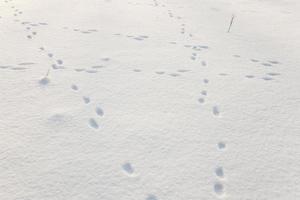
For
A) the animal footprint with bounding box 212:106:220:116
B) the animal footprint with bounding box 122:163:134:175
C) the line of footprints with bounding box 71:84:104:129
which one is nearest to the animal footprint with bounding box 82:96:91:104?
the line of footprints with bounding box 71:84:104:129

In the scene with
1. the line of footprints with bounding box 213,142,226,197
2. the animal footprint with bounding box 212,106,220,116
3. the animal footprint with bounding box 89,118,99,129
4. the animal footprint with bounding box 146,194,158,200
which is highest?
the animal footprint with bounding box 212,106,220,116

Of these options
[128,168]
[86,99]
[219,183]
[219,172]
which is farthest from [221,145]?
[86,99]

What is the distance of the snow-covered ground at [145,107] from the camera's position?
229cm

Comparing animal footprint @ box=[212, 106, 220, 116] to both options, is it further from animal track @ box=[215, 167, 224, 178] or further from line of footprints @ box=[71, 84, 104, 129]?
line of footprints @ box=[71, 84, 104, 129]

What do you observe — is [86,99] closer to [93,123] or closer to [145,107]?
[93,123]

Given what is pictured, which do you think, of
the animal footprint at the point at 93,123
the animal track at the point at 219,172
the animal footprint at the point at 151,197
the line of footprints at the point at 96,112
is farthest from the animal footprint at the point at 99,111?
the animal track at the point at 219,172

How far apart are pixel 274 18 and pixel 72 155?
174 inches

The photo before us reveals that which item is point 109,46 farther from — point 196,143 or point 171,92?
point 196,143

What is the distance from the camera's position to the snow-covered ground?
7.50 feet

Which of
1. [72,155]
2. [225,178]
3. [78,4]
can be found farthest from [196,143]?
[78,4]

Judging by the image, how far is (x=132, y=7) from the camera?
563 centimetres

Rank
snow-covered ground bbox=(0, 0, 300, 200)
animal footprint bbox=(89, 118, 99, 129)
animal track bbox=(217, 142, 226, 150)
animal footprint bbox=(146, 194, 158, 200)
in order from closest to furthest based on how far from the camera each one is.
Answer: animal footprint bbox=(146, 194, 158, 200), snow-covered ground bbox=(0, 0, 300, 200), animal track bbox=(217, 142, 226, 150), animal footprint bbox=(89, 118, 99, 129)

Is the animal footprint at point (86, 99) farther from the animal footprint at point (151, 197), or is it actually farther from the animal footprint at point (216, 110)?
the animal footprint at point (151, 197)

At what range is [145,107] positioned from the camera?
308cm
